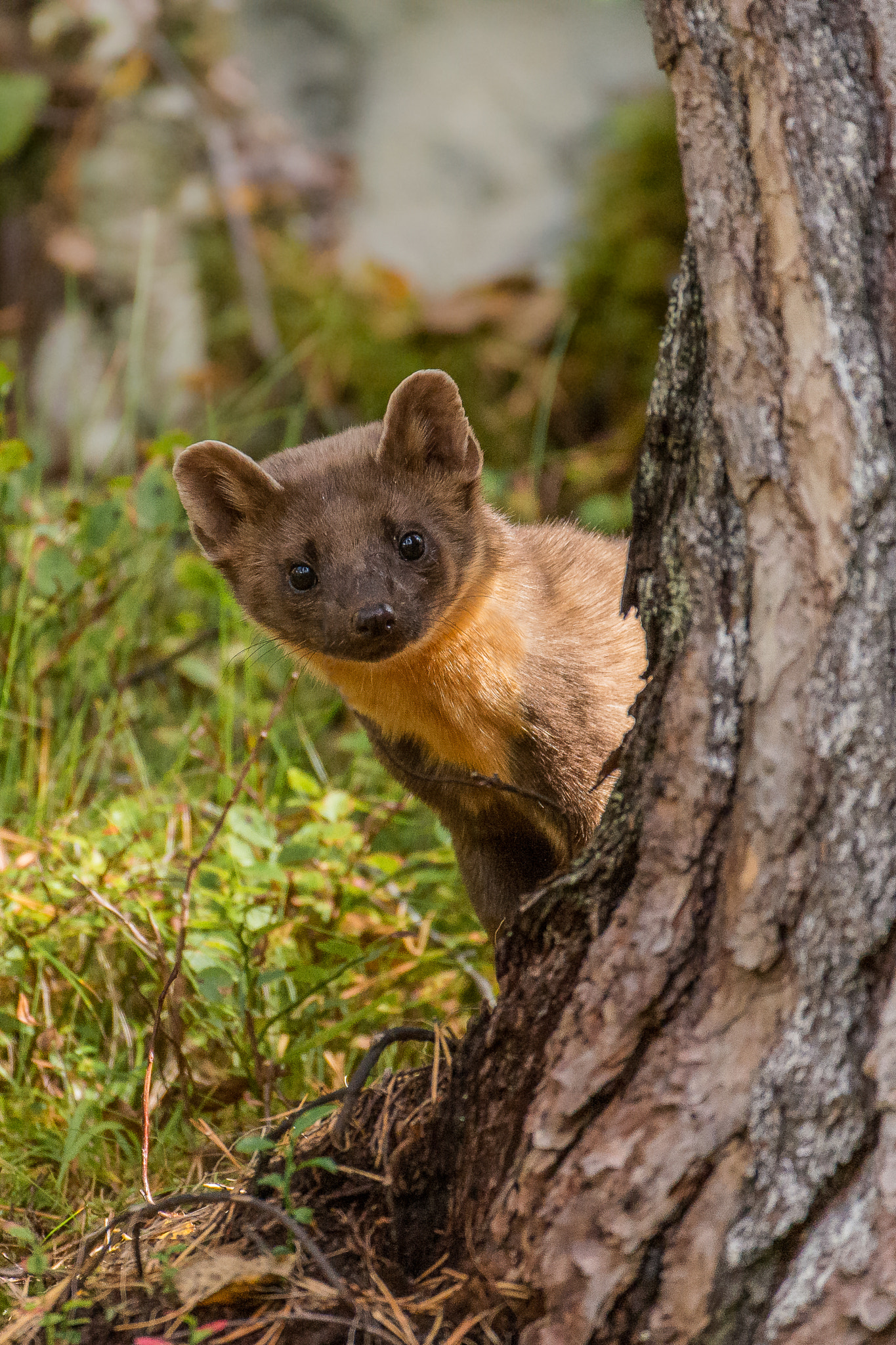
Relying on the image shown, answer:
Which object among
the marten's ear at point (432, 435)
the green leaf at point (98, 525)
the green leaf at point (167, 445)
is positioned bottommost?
the green leaf at point (98, 525)

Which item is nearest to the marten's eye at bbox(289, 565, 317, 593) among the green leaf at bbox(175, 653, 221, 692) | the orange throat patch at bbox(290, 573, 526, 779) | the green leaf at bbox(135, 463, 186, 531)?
the orange throat patch at bbox(290, 573, 526, 779)

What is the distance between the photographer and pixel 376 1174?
258cm

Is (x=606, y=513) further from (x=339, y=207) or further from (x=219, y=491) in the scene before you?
(x=339, y=207)

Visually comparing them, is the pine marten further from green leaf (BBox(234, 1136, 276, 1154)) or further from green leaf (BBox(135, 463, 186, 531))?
green leaf (BBox(234, 1136, 276, 1154))

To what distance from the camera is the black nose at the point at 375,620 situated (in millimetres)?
3389

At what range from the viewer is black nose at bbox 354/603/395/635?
339 cm

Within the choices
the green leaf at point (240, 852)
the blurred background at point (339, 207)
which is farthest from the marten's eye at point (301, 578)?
the blurred background at point (339, 207)

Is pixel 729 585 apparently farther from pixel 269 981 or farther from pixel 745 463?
pixel 269 981

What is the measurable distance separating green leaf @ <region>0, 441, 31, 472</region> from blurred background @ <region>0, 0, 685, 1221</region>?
2cm

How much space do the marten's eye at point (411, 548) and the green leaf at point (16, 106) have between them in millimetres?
6205

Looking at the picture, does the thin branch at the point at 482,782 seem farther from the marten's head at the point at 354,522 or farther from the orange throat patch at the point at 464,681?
the marten's head at the point at 354,522

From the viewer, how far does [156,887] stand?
389cm

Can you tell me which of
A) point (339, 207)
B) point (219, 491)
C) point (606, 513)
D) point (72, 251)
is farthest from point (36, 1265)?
point (339, 207)

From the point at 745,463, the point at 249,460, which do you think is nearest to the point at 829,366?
the point at 745,463
